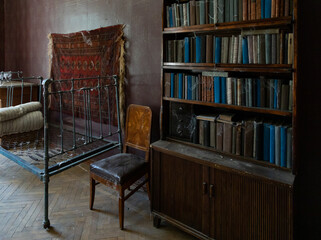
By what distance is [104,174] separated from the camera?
7.54 feet

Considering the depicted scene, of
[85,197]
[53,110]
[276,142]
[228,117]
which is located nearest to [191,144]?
[228,117]

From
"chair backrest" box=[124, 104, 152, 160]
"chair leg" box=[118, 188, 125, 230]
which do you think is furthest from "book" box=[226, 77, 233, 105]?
"chair leg" box=[118, 188, 125, 230]

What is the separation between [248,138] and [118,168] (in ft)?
3.73

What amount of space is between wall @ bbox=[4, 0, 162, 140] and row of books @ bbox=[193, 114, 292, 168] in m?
0.77

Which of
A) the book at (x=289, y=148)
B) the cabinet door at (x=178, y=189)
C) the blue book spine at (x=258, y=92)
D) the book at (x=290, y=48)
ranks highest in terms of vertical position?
the book at (x=290, y=48)

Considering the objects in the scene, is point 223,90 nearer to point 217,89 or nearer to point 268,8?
point 217,89

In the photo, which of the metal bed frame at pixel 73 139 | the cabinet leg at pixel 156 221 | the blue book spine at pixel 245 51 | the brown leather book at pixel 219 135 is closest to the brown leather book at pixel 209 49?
the blue book spine at pixel 245 51

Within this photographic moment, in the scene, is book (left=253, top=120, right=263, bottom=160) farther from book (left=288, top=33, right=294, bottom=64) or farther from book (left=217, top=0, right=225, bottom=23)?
book (left=217, top=0, right=225, bottom=23)

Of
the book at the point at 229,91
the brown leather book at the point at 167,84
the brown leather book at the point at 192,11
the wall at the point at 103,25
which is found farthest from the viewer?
the wall at the point at 103,25

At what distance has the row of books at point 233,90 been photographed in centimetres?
168

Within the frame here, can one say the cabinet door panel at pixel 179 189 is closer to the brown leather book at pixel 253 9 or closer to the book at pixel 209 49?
the book at pixel 209 49

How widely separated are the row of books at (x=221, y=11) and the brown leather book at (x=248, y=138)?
2.36 feet

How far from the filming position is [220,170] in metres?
1.81

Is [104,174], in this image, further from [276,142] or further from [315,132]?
[315,132]
